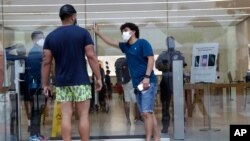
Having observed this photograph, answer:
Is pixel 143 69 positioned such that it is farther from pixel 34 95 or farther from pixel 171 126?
pixel 34 95

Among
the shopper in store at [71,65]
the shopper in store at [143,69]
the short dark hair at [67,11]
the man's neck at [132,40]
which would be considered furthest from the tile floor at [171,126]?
the short dark hair at [67,11]

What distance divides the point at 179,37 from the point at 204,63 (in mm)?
595

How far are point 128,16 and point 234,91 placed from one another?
7.41ft

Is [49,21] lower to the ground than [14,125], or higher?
higher

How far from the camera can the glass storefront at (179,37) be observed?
9078 mm

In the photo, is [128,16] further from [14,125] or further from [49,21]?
[14,125]

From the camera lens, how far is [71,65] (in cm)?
654

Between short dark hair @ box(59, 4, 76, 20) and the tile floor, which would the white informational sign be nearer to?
the tile floor

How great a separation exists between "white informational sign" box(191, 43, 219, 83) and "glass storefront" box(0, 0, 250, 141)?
2cm

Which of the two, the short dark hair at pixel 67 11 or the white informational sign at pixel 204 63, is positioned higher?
the short dark hair at pixel 67 11

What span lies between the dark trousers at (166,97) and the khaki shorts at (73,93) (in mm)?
2503

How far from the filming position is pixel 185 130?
8844 millimetres

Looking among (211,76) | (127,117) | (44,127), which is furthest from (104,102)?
(211,76)

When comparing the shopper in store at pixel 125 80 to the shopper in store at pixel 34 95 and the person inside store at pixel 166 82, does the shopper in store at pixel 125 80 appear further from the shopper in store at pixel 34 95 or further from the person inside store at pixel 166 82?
the shopper in store at pixel 34 95
